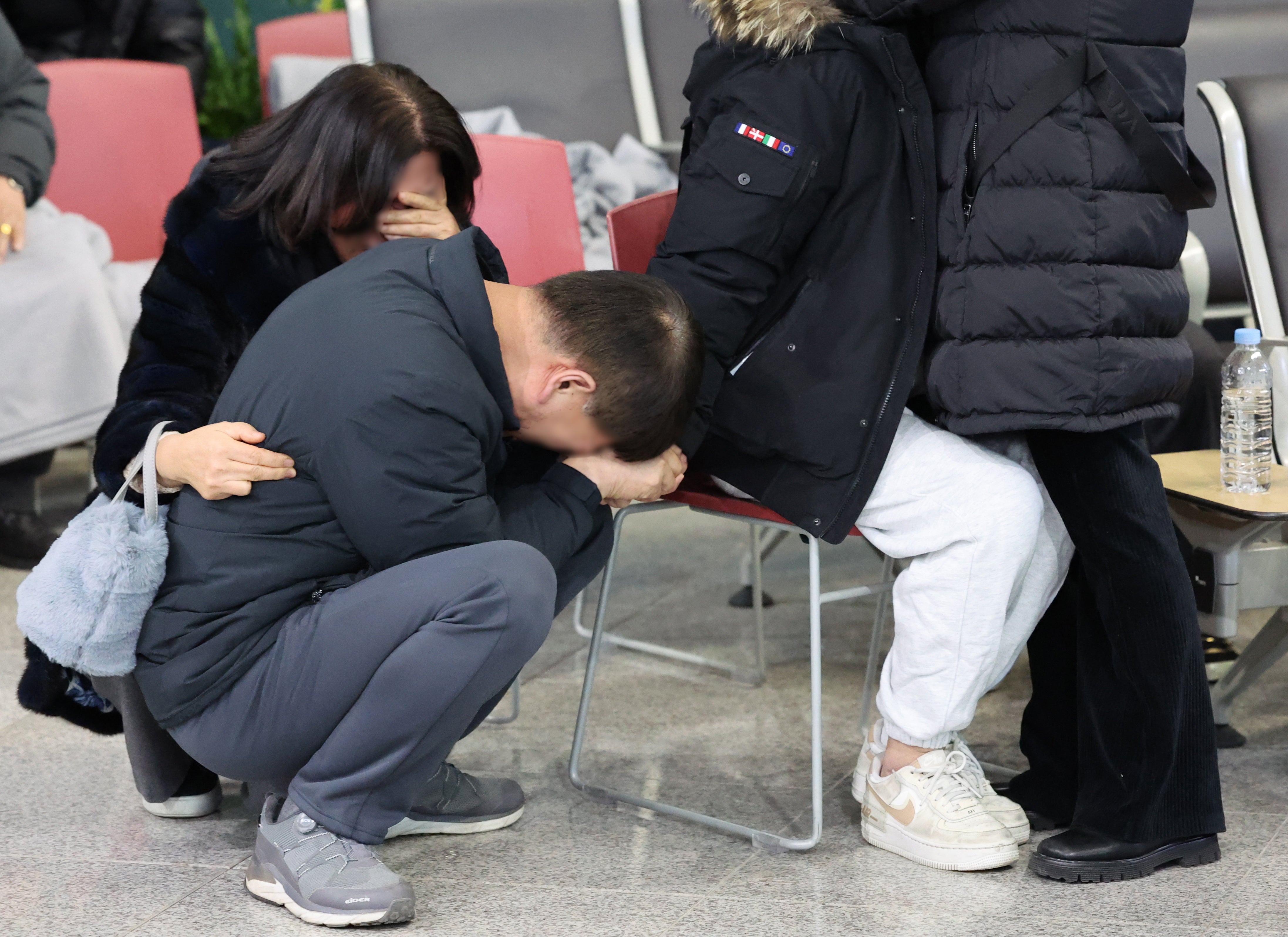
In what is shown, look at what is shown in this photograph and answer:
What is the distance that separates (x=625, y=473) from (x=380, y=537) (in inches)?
12.3

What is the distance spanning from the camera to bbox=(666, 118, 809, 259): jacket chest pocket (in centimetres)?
159

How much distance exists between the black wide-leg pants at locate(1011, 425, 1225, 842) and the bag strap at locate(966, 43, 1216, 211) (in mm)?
287

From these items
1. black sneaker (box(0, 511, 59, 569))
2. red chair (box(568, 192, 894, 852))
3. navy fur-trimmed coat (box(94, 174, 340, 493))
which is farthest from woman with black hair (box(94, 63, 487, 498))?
black sneaker (box(0, 511, 59, 569))

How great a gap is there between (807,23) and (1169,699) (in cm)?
91

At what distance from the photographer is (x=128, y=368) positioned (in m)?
1.78

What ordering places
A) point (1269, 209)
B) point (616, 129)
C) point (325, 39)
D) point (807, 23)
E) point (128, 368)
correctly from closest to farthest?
point (807, 23) → point (128, 368) → point (1269, 209) → point (616, 129) → point (325, 39)

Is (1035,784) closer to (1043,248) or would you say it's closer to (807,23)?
(1043,248)

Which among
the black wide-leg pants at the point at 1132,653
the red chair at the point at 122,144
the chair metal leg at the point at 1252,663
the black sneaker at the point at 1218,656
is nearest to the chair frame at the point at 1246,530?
the chair metal leg at the point at 1252,663

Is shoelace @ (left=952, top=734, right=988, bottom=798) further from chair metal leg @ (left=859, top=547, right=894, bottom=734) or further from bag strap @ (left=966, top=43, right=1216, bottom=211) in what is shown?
bag strap @ (left=966, top=43, right=1216, bottom=211)

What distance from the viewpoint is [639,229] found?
1.92m

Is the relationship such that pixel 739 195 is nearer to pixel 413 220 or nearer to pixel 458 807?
pixel 413 220

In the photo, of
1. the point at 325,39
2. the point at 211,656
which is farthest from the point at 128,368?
the point at 325,39

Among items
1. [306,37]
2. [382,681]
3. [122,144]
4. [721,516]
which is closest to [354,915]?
[382,681]

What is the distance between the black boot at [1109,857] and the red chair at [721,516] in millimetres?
289
